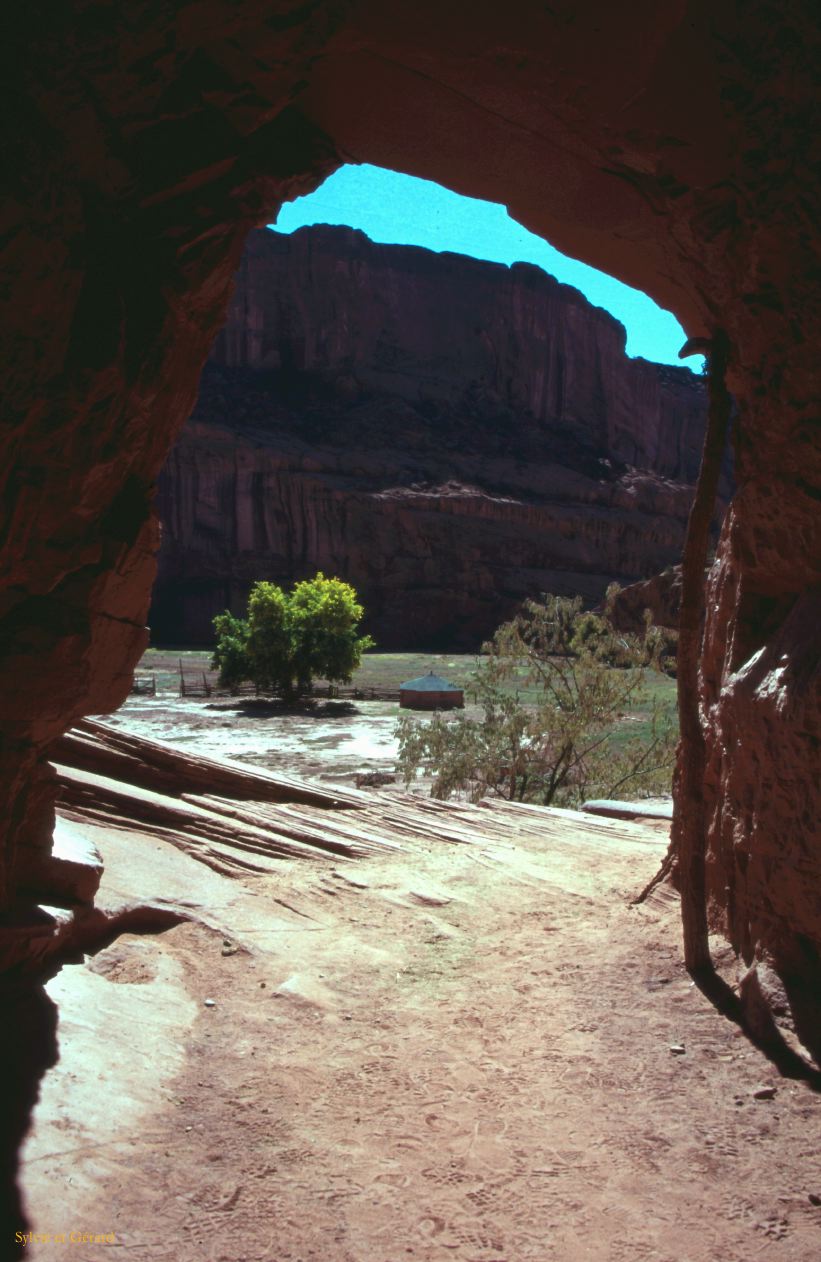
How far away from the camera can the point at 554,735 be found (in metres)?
14.3

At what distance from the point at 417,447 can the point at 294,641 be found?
31911 mm

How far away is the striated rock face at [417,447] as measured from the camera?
164 feet

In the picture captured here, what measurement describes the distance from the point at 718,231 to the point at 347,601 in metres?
24.1

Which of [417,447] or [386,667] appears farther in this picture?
[417,447]

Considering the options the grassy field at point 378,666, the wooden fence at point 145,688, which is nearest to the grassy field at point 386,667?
the grassy field at point 378,666

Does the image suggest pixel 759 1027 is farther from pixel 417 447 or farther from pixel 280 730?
pixel 417 447

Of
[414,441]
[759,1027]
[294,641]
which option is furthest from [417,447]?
[759,1027]

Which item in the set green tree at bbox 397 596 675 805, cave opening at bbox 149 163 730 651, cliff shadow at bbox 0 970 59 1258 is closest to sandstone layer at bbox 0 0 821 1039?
cliff shadow at bbox 0 970 59 1258

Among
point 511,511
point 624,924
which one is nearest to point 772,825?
point 624,924

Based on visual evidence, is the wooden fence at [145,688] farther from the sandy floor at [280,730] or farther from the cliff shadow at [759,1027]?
the cliff shadow at [759,1027]

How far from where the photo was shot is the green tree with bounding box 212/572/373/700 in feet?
90.7

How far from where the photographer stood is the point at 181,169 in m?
4.03

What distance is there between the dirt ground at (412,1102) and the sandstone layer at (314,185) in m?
0.86

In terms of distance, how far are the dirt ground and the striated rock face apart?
145 ft
